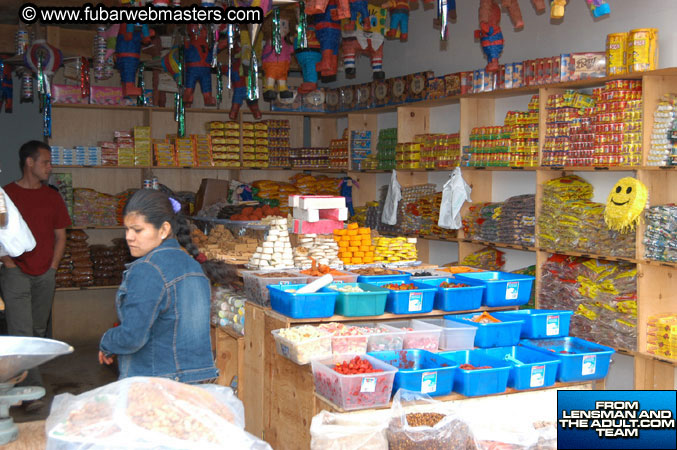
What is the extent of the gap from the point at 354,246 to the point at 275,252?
637 millimetres

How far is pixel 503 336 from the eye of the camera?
3.98m

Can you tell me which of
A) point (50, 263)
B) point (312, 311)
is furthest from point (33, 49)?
point (312, 311)

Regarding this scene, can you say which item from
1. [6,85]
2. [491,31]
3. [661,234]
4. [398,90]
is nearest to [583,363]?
[661,234]

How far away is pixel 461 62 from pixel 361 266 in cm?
295

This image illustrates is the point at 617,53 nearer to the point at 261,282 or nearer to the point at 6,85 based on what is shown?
the point at 261,282

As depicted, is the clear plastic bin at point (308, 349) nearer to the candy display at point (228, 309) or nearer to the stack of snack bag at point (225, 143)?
the candy display at point (228, 309)

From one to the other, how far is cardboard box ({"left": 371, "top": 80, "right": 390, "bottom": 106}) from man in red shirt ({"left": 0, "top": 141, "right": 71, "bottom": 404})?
3.55m

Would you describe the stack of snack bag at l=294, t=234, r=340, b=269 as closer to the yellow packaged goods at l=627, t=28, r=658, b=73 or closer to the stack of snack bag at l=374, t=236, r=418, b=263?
the stack of snack bag at l=374, t=236, r=418, b=263

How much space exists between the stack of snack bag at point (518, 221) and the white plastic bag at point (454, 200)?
17.6 inches

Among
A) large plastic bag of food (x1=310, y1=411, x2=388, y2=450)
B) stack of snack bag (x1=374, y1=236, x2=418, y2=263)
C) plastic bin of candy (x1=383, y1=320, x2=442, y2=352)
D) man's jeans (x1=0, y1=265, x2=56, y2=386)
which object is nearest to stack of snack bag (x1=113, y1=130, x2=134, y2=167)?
man's jeans (x1=0, y1=265, x2=56, y2=386)

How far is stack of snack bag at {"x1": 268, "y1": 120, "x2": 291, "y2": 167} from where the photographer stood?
883 cm

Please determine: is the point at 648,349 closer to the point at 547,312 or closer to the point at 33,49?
the point at 547,312

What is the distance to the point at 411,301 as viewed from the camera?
4.22 metres

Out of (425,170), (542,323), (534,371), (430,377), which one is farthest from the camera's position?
(425,170)
